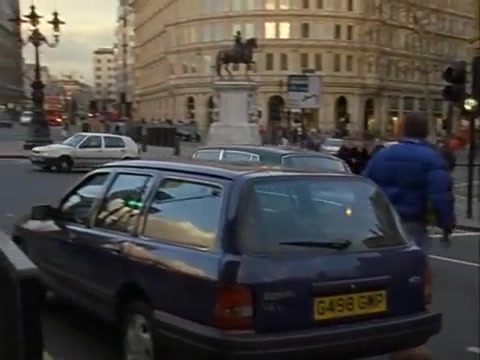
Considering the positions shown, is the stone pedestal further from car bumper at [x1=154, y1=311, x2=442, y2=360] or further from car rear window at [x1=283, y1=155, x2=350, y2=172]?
car bumper at [x1=154, y1=311, x2=442, y2=360]

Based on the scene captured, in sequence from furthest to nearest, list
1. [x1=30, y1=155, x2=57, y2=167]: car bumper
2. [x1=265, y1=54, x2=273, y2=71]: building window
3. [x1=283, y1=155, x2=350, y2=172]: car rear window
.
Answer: [x1=265, y1=54, x2=273, y2=71]: building window, [x1=30, y1=155, x2=57, y2=167]: car bumper, [x1=283, y1=155, x2=350, y2=172]: car rear window

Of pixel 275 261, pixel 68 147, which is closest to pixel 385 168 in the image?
pixel 275 261

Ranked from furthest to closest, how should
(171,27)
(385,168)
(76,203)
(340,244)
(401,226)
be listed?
(171,27) < (76,203) < (385,168) < (401,226) < (340,244)

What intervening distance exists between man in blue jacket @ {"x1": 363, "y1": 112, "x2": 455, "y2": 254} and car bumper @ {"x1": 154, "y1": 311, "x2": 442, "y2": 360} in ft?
3.59

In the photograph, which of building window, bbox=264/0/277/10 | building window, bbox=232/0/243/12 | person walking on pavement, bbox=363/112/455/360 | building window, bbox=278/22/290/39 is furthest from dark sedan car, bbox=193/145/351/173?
building window, bbox=232/0/243/12

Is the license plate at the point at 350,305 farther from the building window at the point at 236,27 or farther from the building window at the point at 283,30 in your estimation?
the building window at the point at 236,27

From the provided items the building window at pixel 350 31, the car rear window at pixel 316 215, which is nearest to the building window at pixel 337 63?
the building window at pixel 350 31

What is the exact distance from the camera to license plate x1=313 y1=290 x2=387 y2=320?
17.6 ft

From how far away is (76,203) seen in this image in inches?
291

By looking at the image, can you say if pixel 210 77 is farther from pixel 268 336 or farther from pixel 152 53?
pixel 268 336

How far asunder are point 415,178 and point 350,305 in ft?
5.05

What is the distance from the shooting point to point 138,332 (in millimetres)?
5992

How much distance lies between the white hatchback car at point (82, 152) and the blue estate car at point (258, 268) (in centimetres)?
2608

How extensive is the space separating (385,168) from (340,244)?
1282 millimetres
